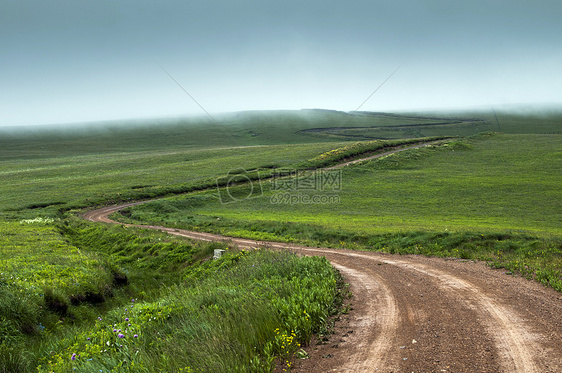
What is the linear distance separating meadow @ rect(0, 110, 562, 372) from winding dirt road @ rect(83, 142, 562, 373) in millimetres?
769

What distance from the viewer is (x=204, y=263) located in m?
18.4

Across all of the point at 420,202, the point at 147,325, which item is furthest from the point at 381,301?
the point at 420,202

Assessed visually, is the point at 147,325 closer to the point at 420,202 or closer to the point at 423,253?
the point at 423,253

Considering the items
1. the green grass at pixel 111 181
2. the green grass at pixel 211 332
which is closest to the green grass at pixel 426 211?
the green grass at pixel 211 332

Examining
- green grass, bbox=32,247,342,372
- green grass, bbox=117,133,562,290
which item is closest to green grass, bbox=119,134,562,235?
green grass, bbox=117,133,562,290

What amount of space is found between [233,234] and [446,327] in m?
22.8

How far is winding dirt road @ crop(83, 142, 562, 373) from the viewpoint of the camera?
19.1ft

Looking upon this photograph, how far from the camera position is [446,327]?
7328 millimetres

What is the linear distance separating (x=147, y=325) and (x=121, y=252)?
58.9ft
